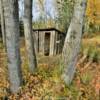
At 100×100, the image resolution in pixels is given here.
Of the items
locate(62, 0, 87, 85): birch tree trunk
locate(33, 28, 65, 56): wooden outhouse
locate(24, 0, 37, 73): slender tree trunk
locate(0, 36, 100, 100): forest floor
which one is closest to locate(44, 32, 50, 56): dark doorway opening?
locate(33, 28, 65, 56): wooden outhouse

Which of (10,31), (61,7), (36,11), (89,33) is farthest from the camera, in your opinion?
(36,11)

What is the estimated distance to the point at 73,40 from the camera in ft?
29.8

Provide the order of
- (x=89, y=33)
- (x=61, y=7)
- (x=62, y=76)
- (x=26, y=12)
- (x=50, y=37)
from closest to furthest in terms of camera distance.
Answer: (x=62, y=76)
(x=26, y=12)
(x=50, y=37)
(x=61, y=7)
(x=89, y=33)

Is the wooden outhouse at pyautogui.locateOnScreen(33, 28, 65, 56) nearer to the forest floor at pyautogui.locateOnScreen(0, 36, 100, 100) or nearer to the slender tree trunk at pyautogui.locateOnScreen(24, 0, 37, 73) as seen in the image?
the slender tree trunk at pyautogui.locateOnScreen(24, 0, 37, 73)

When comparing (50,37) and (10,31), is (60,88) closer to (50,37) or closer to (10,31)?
(10,31)

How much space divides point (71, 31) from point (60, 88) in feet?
5.27

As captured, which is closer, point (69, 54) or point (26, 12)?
point (69, 54)

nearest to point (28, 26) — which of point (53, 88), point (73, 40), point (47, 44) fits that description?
point (73, 40)

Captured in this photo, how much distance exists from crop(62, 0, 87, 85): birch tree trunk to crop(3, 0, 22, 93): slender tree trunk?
1.31 meters

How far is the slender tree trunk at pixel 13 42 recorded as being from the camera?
8.63 metres

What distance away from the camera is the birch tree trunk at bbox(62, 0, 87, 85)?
8.95 meters

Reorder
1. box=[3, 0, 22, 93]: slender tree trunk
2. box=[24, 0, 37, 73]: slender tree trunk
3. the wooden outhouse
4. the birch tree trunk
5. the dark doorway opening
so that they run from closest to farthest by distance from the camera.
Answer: box=[3, 0, 22, 93]: slender tree trunk
the birch tree trunk
box=[24, 0, 37, 73]: slender tree trunk
the wooden outhouse
the dark doorway opening

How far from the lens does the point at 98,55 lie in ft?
48.9

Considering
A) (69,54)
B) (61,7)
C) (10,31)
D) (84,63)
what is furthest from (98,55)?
(61,7)
